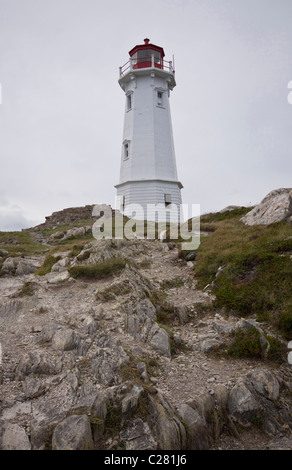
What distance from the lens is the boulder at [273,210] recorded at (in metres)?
18.6

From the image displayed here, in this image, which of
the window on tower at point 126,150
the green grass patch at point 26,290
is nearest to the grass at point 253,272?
the green grass patch at point 26,290

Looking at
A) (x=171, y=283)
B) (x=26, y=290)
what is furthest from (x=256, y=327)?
(x=26, y=290)

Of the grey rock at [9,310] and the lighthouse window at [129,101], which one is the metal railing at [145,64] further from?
the grey rock at [9,310]

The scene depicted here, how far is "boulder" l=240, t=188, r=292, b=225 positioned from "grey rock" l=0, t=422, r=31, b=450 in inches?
639

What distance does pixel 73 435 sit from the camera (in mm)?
6453

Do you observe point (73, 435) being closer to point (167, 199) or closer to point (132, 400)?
point (132, 400)

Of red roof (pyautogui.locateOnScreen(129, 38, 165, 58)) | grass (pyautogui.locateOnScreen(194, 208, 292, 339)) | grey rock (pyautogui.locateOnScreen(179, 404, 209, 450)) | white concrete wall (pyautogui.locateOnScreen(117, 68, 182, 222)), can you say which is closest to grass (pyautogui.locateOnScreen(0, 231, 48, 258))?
white concrete wall (pyautogui.locateOnScreen(117, 68, 182, 222))

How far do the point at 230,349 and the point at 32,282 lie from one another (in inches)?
361

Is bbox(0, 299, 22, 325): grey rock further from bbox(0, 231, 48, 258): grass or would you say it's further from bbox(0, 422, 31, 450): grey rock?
bbox(0, 231, 48, 258): grass

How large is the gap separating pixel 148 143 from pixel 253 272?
25274 millimetres

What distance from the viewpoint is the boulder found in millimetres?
18594

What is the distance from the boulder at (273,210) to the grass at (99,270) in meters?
9.86

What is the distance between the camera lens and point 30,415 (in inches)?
277

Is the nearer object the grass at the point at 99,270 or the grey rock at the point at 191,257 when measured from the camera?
the grass at the point at 99,270
